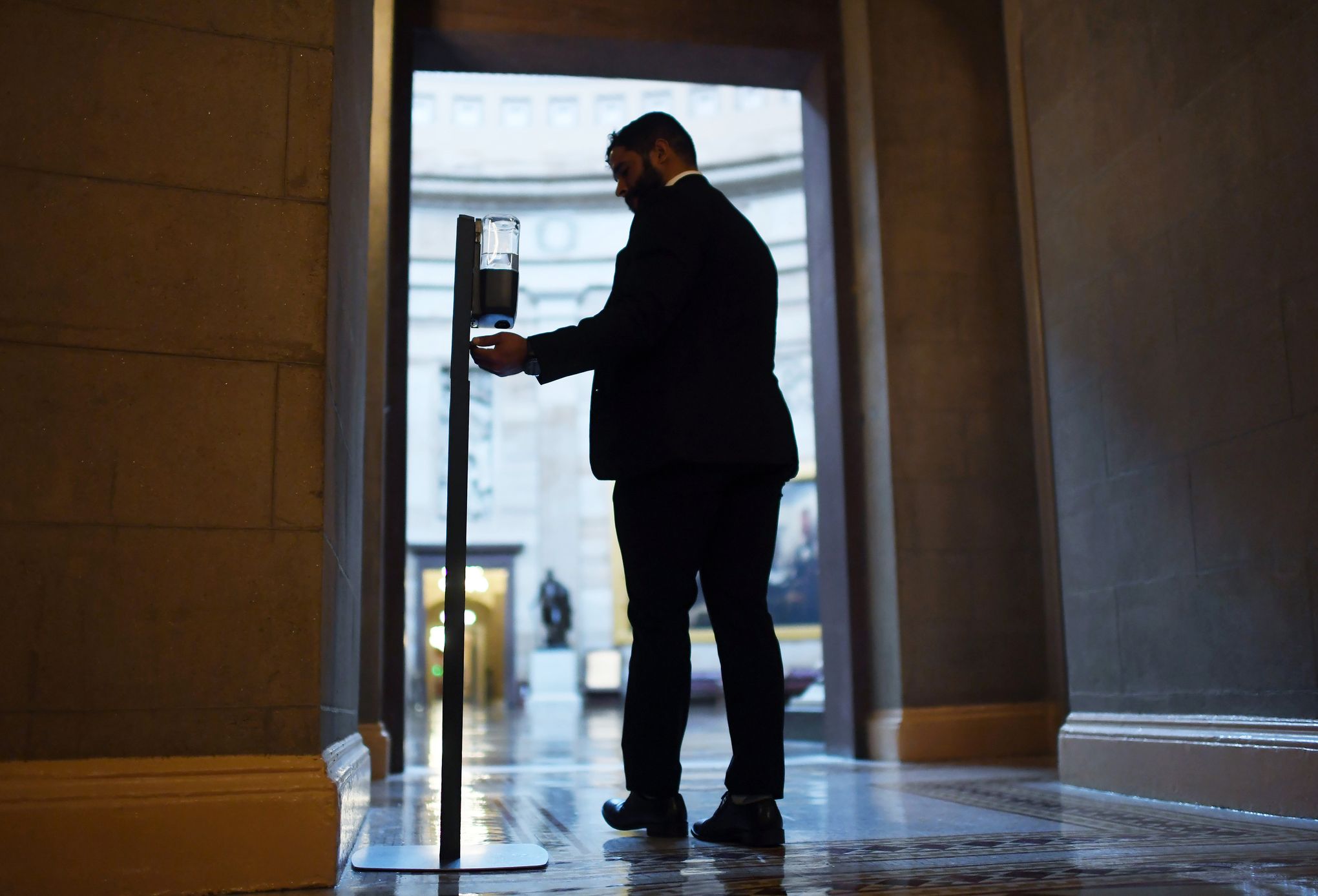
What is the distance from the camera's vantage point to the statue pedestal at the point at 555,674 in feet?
69.8

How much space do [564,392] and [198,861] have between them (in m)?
22.5

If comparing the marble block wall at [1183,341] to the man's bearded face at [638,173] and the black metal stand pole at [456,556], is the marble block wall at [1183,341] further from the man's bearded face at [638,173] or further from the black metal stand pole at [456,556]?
the black metal stand pole at [456,556]

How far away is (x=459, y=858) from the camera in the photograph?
2430 mm

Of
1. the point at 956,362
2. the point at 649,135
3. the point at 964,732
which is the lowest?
the point at 964,732

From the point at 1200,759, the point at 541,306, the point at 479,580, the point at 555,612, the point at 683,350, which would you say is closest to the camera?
the point at 683,350

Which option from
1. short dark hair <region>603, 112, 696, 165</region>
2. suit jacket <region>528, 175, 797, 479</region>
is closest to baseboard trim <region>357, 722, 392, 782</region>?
suit jacket <region>528, 175, 797, 479</region>

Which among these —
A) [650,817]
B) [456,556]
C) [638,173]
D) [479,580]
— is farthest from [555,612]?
[456,556]

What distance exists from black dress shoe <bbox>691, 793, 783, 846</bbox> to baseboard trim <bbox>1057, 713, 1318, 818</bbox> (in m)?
1.36

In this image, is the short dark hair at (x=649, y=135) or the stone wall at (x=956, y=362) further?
the stone wall at (x=956, y=362)

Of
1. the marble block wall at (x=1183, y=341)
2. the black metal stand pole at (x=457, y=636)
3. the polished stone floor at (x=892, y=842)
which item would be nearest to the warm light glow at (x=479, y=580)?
the polished stone floor at (x=892, y=842)

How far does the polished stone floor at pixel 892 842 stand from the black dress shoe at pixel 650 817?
0.12 ft

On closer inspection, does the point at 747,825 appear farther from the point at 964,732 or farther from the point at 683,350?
the point at 964,732

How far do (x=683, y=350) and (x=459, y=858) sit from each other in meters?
1.21

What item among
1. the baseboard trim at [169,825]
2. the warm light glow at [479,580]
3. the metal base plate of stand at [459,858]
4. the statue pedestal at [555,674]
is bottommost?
the statue pedestal at [555,674]
